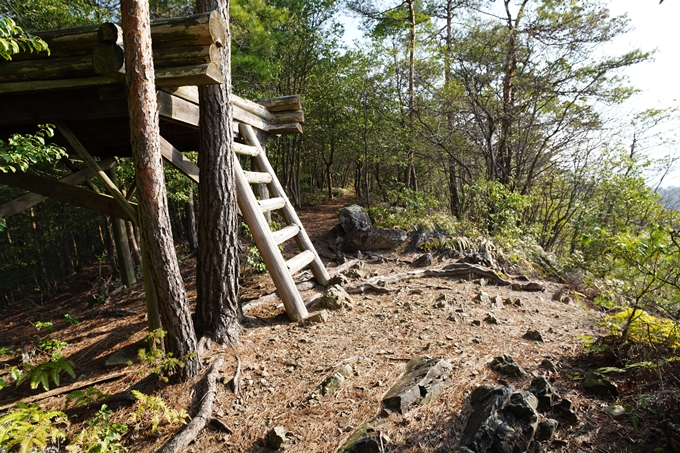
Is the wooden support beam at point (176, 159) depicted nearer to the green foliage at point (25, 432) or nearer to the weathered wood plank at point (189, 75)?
the weathered wood plank at point (189, 75)

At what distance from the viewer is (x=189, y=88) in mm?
4148

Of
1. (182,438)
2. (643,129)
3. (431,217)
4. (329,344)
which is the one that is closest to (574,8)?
(431,217)

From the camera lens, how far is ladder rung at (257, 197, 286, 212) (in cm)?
464

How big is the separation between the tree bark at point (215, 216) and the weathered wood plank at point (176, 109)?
1.44 feet

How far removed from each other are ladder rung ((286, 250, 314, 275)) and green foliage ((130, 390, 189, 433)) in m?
2.16

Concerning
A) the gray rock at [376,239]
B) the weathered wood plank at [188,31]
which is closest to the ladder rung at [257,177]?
the weathered wood plank at [188,31]

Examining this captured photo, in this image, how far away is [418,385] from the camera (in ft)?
8.61

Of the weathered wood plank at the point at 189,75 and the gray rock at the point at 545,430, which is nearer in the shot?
the gray rock at the point at 545,430

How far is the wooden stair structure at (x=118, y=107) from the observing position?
10.2ft

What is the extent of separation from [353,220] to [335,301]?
14.0 feet

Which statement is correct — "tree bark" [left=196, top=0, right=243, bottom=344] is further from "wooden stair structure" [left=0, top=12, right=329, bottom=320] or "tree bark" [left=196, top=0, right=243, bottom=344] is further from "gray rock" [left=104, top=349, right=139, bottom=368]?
"gray rock" [left=104, top=349, right=139, bottom=368]

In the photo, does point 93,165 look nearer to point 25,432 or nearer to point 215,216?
point 215,216

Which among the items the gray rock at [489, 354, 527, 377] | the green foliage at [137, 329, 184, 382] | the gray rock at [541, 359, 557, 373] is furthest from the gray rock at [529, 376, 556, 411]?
the green foliage at [137, 329, 184, 382]

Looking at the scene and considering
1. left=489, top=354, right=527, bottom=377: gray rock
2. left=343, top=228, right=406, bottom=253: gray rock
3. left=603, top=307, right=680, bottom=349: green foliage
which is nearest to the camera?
left=603, top=307, right=680, bottom=349: green foliage
